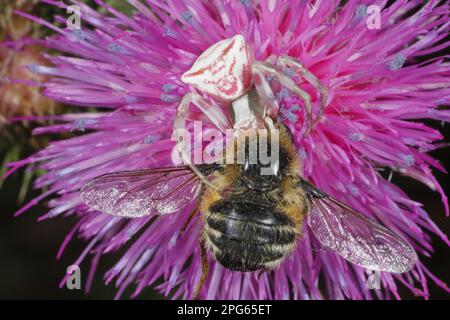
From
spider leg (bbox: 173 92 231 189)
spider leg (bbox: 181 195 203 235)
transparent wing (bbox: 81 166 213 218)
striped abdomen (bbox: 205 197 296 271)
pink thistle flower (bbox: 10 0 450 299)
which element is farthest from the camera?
spider leg (bbox: 181 195 203 235)

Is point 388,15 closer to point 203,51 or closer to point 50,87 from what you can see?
point 203,51

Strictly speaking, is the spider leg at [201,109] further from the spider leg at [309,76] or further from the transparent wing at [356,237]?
the transparent wing at [356,237]

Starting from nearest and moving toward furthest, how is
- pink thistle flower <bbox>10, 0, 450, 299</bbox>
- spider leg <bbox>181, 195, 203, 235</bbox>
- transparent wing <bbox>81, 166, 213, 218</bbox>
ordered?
transparent wing <bbox>81, 166, 213, 218</bbox> < pink thistle flower <bbox>10, 0, 450, 299</bbox> < spider leg <bbox>181, 195, 203, 235</bbox>

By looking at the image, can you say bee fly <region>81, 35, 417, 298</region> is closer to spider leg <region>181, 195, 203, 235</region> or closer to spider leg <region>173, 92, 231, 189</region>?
spider leg <region>173, 92, 231, 189</region>

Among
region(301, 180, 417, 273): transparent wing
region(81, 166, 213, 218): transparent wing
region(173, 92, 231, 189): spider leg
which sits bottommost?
region(301, 180, 417, 273): transparent wing

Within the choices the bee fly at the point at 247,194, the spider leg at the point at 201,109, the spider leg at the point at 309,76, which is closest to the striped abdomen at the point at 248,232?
the bee fly at the point at 247,194

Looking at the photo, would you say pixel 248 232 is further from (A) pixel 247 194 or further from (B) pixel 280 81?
(B) pixel 280 81

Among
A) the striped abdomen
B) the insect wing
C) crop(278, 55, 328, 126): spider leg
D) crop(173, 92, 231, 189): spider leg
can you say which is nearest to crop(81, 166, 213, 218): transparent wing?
the insect wing

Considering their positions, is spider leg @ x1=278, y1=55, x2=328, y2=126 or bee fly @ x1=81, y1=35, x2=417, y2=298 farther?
Result: spider leg @ x1=278, y1=55, x2=328, y2=126

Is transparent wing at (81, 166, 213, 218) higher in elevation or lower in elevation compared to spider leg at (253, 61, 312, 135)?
lower
